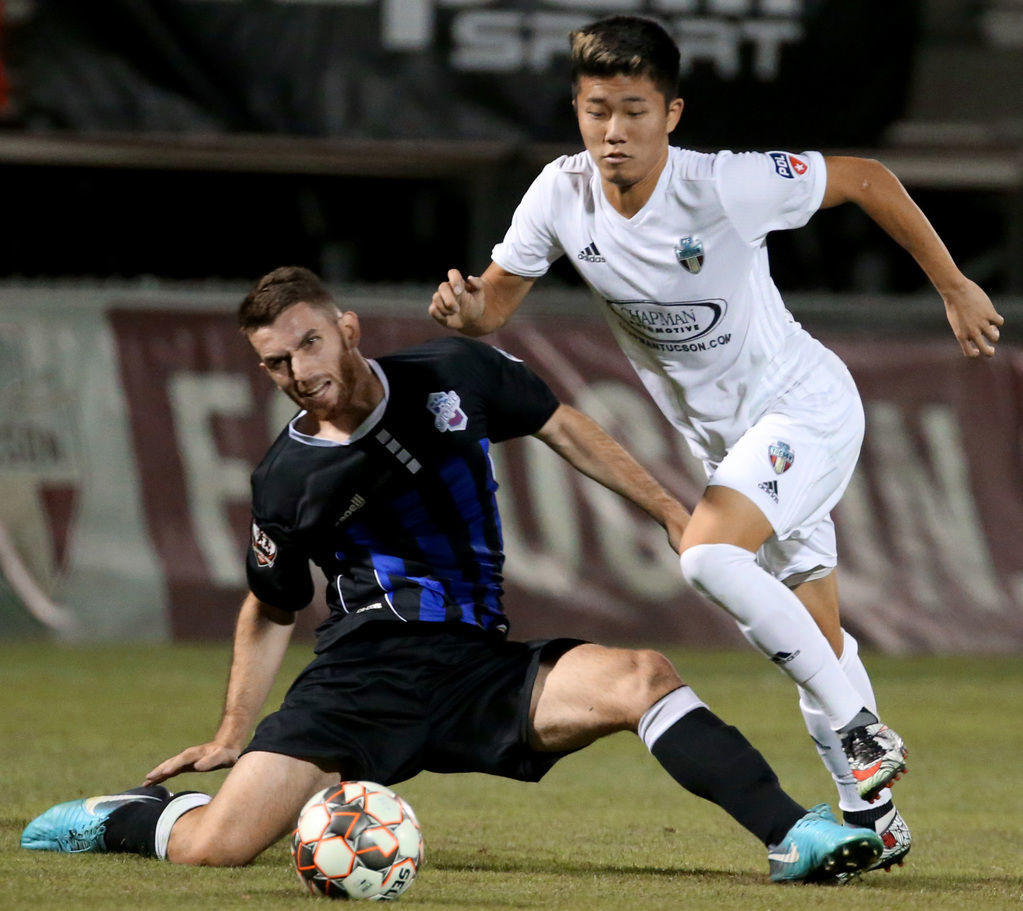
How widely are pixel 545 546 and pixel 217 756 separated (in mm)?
6058

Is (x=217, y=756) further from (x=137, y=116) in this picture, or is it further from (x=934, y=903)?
(x=137, y=116)

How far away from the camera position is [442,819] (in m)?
5.63

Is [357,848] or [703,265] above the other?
[703,265]

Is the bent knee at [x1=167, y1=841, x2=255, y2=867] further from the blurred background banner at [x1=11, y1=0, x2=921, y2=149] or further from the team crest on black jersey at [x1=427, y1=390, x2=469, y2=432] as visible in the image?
the blurred background banner at [x1=11, y1=0, x2=921, y2=149]

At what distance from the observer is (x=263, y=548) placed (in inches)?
192

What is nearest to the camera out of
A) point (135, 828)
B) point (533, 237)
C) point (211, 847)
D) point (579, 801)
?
point (211, 847)

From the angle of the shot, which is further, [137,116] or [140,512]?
[137,116]

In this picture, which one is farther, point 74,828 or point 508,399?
point 508,399

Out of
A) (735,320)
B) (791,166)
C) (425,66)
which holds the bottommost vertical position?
(425,66)

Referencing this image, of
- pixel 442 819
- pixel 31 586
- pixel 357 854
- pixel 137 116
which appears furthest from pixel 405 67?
pixel 357 854

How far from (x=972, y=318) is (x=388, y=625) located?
5.65 feet

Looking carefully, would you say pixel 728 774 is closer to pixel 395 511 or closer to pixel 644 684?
pixel 644 684

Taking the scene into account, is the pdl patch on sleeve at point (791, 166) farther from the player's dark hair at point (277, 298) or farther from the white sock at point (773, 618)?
the player's dark hair at point (277, 298)

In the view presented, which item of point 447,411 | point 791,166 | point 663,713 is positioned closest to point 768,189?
point 791,166
